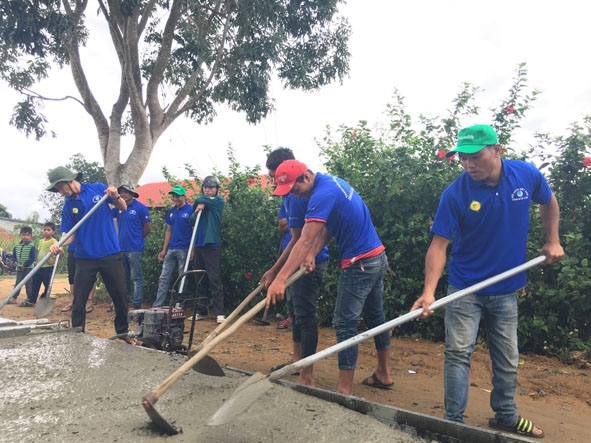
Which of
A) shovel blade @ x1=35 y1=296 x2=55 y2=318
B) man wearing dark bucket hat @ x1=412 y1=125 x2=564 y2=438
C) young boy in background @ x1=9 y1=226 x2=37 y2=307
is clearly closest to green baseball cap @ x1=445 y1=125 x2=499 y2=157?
Answer: man wearing dark bucket hat @ x1=412 y1=125 x2=564 y2=438

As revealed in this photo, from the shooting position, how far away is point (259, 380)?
7.81 feet

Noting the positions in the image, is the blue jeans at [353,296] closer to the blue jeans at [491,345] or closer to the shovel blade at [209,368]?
the blue jeans at [491,345]

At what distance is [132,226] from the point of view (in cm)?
672

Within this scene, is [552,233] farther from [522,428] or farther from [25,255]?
[25,255]

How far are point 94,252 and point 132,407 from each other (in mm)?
2309

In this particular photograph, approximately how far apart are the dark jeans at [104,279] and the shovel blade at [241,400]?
8.61ft

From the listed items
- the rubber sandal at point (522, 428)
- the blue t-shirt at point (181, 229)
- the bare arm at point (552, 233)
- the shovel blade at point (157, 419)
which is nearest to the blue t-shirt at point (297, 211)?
the bare arm at point (552, 233)

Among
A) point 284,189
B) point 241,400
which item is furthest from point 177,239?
point 241,400

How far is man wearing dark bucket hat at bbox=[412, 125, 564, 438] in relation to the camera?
8.15 feet

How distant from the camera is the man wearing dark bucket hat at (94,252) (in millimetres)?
4391

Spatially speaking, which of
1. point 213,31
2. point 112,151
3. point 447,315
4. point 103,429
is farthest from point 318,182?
point 213,31

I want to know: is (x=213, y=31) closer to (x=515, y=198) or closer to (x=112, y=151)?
(x=112, y=151)

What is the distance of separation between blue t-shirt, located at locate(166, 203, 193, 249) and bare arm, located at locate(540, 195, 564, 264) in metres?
5.01

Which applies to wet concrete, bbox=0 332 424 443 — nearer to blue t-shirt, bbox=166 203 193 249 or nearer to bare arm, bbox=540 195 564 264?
bare arm, bbox=540 195 564 264
